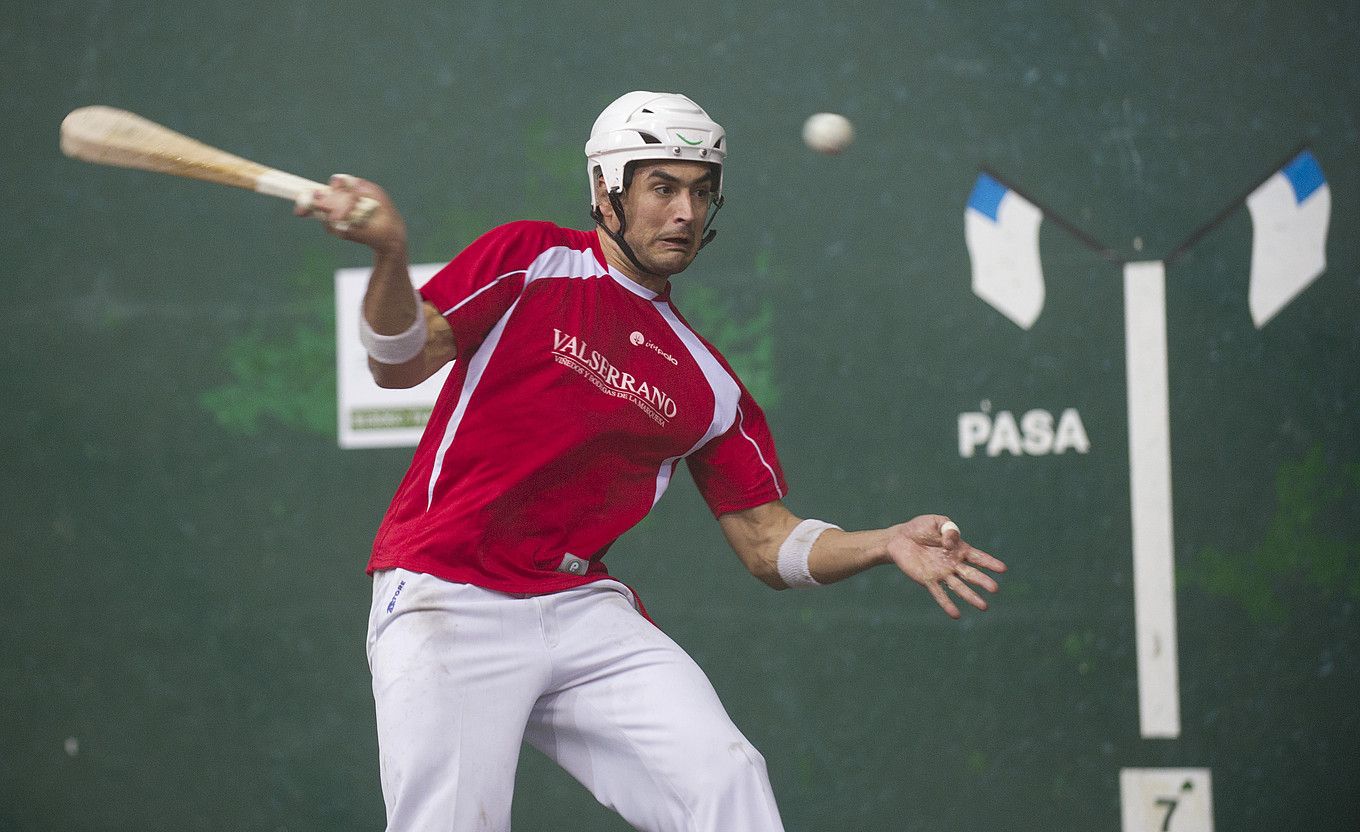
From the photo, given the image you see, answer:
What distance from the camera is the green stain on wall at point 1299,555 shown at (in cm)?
357

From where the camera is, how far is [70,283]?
14.0 ft

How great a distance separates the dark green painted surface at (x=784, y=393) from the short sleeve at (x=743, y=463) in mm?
1094

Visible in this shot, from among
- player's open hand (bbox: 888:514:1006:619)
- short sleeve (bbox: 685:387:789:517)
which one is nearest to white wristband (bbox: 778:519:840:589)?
short sleeve (bbox: 685:387:789:517)

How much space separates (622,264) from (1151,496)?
1.74m

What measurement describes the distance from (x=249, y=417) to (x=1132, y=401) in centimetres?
244

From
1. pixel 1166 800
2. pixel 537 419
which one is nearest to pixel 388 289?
pixel 537 419

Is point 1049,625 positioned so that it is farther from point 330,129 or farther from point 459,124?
point 330,129

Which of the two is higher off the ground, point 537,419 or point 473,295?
point 473,295

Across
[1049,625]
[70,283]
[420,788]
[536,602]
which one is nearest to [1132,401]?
[1049,625]

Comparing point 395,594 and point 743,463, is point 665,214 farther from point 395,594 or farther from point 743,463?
point 395,594

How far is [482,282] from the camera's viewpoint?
233 cm

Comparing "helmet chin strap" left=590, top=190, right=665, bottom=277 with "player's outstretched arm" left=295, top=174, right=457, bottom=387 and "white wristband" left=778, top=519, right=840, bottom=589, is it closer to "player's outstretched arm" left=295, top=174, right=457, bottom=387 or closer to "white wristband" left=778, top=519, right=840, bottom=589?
"player's outstretched arm" left=295, top=174, right=457, bottom=387

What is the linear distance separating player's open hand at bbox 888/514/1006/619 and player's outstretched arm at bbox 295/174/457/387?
816 millimetres

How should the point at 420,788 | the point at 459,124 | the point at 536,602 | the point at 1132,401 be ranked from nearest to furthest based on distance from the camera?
the point at 420,788
the point at 536,602
the point at 1132,401
the point at 459,124
